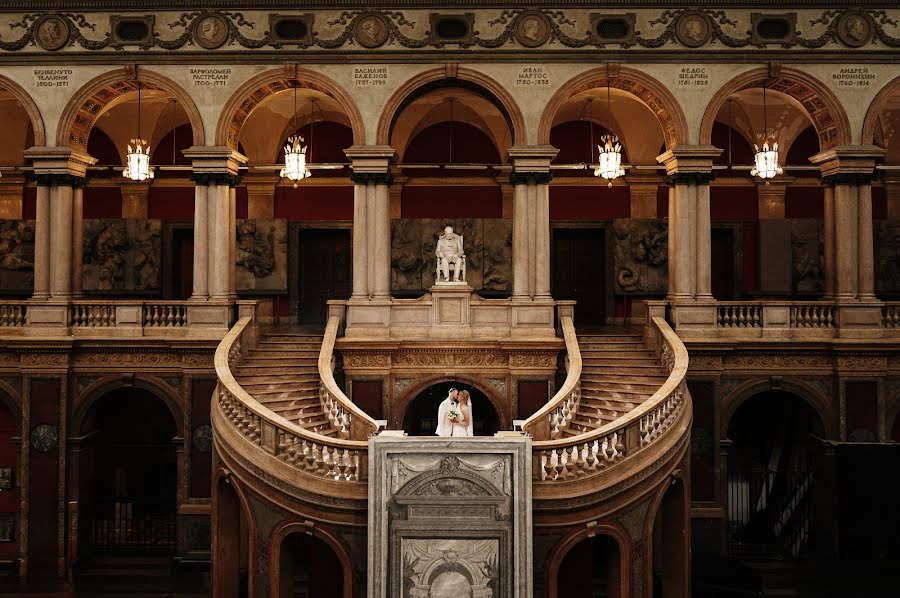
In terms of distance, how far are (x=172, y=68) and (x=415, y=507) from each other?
10.6 m

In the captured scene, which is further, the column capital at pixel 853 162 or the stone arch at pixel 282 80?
the stone arch at pixel 282 80

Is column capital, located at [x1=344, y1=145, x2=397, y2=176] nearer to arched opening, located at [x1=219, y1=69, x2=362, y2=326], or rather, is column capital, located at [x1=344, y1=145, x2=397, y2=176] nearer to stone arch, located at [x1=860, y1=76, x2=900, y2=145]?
arched opening, located at [x1=219, y1=69, x2=362, y2=326]

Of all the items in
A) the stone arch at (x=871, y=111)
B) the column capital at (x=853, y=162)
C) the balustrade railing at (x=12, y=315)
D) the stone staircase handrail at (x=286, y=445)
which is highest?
the stone arch at (x=871, y=111)

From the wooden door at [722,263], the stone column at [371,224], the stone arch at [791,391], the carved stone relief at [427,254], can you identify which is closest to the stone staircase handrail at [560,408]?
the stone arch at [791,391]

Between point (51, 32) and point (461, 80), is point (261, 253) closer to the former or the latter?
point (51, 32)

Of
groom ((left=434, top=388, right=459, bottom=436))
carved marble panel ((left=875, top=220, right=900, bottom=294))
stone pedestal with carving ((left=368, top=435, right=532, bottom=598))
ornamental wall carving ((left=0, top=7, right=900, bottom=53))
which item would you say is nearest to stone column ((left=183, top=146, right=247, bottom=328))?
ornamental wall carving ((left=0, top=7, right=900, bottom=53))

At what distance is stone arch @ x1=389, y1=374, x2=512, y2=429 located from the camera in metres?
15.4

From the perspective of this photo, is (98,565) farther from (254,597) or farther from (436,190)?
(436,190)

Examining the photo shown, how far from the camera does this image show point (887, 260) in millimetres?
18672

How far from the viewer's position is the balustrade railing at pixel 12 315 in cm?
1588

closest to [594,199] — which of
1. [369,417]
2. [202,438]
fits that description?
[369,417]

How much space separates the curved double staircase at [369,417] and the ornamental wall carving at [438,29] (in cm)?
559

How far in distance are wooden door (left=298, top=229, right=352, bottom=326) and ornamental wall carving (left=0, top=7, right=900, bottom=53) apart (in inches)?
228

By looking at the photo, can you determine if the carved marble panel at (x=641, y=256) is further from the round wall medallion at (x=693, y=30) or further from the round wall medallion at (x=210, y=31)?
the round wall medallion at (x=210, y=31)
